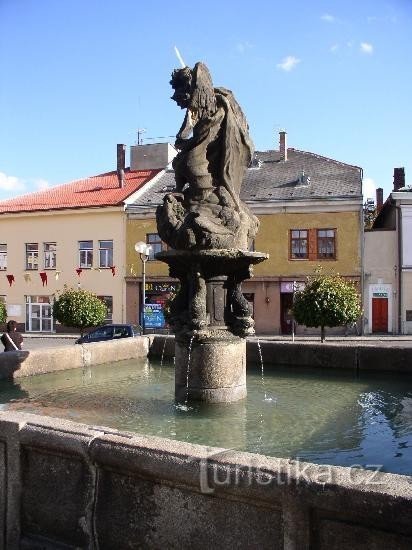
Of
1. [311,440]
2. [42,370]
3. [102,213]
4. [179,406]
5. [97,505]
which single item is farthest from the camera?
[102,213]

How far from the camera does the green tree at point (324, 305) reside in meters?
15.4

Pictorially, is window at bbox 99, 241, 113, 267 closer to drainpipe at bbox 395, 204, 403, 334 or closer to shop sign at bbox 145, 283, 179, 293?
shop sign at bbox 145, 283, 179, 293

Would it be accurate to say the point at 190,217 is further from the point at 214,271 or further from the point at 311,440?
the point at 311,440

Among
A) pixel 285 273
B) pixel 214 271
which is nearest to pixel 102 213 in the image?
pixel 285 273

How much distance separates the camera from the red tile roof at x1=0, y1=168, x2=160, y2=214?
37219 mm

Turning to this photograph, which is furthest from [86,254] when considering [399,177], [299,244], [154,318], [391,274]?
[399,177]

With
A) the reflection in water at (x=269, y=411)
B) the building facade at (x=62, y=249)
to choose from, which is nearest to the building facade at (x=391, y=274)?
the building facade at (x=62, y=249)

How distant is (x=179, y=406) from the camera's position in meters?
6.71

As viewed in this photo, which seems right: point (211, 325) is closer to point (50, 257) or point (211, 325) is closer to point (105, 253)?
point (105, 253)

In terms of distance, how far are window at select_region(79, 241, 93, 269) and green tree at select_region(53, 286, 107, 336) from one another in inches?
545

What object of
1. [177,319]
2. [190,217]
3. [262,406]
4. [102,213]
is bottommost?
[262,406]

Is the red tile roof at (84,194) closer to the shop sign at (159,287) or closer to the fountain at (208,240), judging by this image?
the shop sign at (159,287)

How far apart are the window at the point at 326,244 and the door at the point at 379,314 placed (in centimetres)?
341

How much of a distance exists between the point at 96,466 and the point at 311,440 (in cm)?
250
